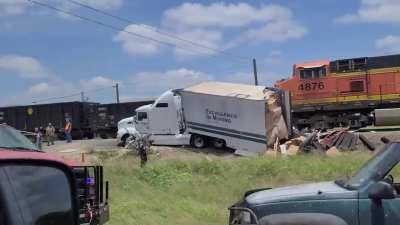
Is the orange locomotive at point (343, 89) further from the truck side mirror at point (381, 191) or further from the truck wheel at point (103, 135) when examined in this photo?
the truck side mirror at point (381, 191)

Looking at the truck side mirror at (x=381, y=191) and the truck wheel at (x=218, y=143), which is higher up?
the truck side mirror at (x=381, y=191)

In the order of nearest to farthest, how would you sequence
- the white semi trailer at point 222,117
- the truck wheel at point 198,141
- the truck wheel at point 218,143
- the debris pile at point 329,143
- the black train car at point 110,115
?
the debris pile at point 329,143 → the white semi trailer at point 222,117 → the truck wheel at point 218,143 → the truck wheel at point 198,141 → the black train car at point 110,115

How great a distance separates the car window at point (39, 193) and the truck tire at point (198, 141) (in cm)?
2995

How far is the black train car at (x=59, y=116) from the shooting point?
1999 inches

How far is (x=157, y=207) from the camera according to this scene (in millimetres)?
11648

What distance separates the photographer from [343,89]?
3606cm

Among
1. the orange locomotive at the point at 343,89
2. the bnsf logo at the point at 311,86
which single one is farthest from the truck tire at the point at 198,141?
the bnsf logo at the point at 311,86

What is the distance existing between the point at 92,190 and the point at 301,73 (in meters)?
29.5

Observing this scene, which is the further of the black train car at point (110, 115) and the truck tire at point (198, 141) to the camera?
the black train car at point (110, 115)

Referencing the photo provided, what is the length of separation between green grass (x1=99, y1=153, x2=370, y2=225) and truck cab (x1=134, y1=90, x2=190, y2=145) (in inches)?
546

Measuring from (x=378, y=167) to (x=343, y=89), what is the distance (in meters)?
30.6

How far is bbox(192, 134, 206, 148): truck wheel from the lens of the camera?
33.1 m

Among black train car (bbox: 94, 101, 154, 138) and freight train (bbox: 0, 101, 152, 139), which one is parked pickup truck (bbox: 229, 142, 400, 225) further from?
black train car (bbox: 94, 101, 154, 138)

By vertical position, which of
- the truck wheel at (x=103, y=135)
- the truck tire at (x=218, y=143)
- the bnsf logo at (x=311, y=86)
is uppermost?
the bnsf logo at (x=311, y=86)
